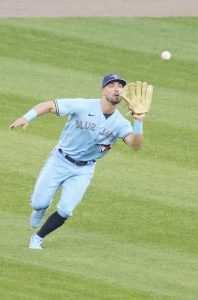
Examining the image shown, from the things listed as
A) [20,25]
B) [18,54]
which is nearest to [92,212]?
[18,54]

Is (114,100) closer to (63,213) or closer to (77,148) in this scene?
(77,148)

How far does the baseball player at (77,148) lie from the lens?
11.5 m

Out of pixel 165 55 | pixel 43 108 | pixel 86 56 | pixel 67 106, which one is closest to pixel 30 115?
pixel 43 108

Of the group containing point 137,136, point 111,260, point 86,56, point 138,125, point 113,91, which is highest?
point 113,91

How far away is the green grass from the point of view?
10469mm

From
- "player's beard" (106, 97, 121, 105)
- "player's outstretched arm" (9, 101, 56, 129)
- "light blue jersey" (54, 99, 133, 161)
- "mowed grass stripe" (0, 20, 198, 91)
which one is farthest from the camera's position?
"mowed grass stripe" (0, 20, 198, 91)

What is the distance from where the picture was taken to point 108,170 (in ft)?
48.0

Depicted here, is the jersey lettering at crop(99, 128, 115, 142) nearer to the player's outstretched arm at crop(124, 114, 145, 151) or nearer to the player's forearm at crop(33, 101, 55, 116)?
the player's outstretched arm at crop(124, 114, 145, 151)

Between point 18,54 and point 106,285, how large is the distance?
934cm

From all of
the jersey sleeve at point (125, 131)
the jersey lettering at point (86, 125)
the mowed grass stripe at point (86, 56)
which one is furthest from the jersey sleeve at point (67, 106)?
the mowed grass stripe at point (86, 56)

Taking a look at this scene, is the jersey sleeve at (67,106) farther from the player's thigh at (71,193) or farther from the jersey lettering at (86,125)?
the player's thigh at (71,193)

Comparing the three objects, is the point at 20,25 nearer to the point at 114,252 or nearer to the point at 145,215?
the point at 145,215

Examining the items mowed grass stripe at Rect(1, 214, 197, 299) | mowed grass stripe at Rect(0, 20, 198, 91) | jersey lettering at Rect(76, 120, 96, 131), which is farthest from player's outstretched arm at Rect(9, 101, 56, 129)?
mowed grass stripe at Rect(0, 20, 198, 91)

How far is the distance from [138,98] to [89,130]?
0.72m
